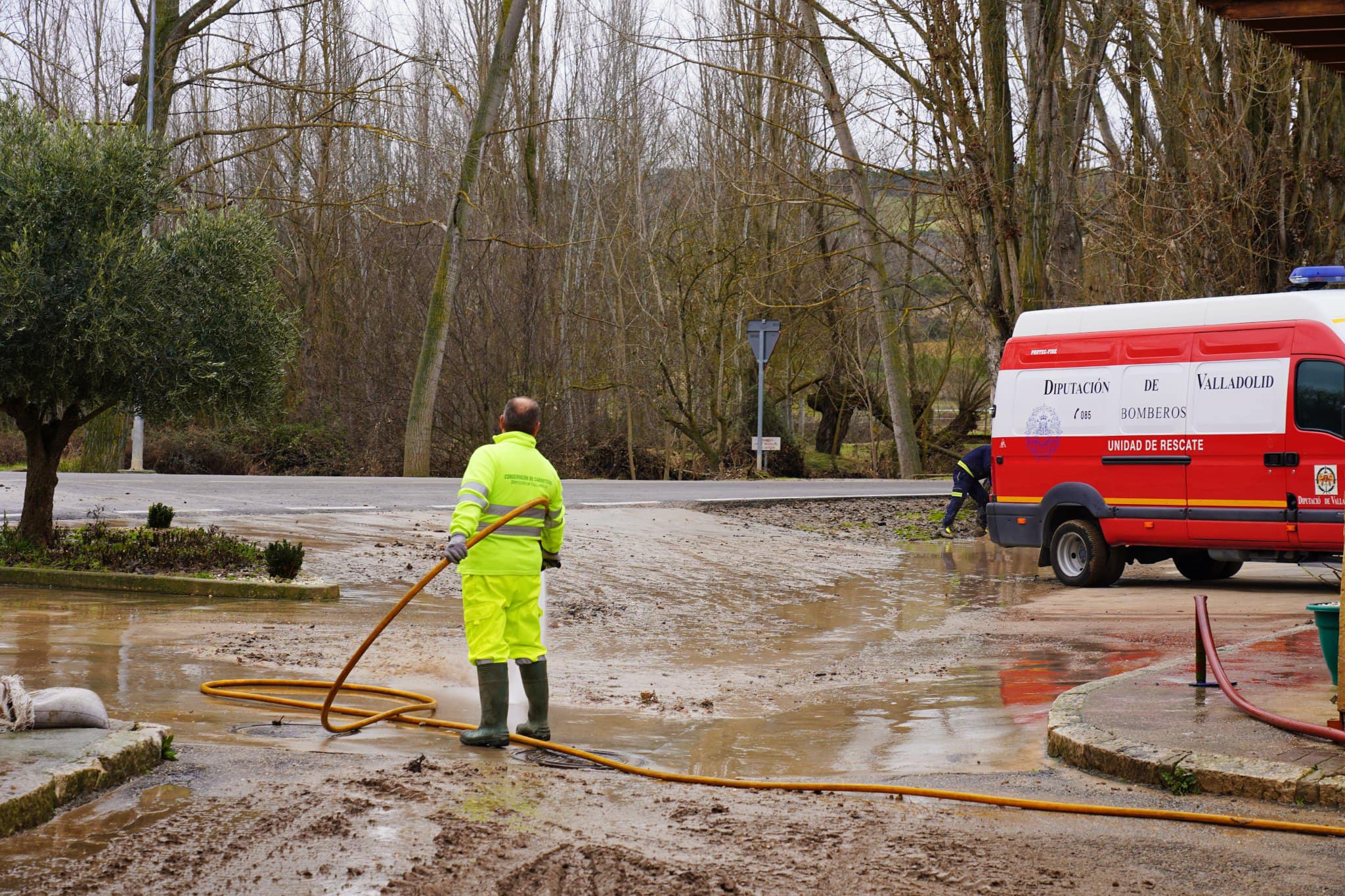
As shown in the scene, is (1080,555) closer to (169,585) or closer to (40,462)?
(169,585)

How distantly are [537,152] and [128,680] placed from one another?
107 feet

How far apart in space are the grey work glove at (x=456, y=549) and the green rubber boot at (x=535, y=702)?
78 centimetres

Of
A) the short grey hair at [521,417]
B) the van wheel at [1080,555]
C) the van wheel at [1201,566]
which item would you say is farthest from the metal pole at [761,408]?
the short grey hair at [521,417]

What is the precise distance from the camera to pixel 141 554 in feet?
44.2

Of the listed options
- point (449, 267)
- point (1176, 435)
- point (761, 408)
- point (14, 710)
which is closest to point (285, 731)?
point (14, 710)

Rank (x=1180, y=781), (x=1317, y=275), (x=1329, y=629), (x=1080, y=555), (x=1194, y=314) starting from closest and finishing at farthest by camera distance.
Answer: (x=1180, y=781) → (x=1329, y=629) → (x=1317, y=275) → (x=1194, y=314) → (x=1080, y=555)

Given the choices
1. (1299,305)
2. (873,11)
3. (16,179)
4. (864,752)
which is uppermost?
(873,11)

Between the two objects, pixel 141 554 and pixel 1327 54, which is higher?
pixel 1327 54

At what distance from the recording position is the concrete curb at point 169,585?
41.3ft

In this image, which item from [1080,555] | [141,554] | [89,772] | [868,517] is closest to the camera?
[89,772]

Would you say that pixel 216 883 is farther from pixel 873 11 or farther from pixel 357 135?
pixel 357 135

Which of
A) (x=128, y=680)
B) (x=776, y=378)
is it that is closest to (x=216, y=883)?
(x=128, y=680)

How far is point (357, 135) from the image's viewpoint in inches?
1674

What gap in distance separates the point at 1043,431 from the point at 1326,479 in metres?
2.95
